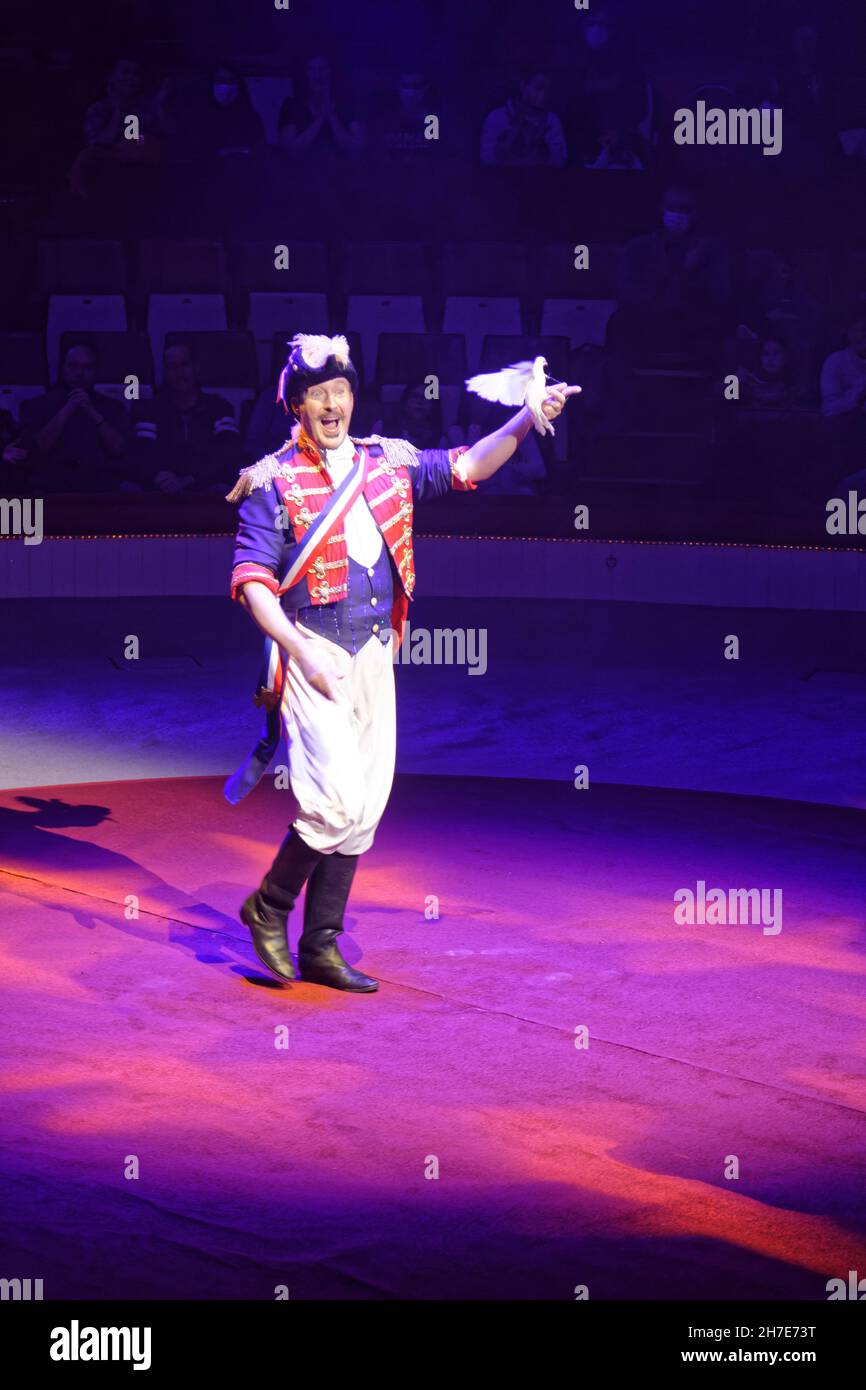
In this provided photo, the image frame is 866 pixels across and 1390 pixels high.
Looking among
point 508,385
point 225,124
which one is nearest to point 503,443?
point 508,385

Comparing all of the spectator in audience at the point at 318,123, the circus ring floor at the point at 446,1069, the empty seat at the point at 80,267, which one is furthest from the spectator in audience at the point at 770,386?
the circus ring floor at the point at 446,1069

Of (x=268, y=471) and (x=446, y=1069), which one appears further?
(x=268, y=471)

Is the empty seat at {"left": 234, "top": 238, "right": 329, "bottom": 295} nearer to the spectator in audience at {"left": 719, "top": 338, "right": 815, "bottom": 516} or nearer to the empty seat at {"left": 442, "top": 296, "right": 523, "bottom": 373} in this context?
the empty seat at {"left": 442, "top": 296, "right": 523, "bottom": 373}

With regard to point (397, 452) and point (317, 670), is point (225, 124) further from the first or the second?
point (317, 670)

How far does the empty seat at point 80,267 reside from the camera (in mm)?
12086

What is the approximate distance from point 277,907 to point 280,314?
24.4ft

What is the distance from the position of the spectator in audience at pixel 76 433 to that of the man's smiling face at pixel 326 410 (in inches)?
238

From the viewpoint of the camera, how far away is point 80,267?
12164mm

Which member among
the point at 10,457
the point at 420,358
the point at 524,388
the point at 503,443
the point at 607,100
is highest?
the point at 607,100

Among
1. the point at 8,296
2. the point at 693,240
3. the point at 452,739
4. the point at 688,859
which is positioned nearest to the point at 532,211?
the point at 693,240

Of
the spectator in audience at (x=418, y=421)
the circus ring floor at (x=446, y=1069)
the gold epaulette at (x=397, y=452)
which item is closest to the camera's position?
the circus ring floor at (x=446, y=1069)

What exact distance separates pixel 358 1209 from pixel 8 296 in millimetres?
9249

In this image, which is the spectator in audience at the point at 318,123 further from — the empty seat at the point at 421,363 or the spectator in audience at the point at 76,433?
the spectator in audience at the point at 76,433

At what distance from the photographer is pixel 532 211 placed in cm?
1255
